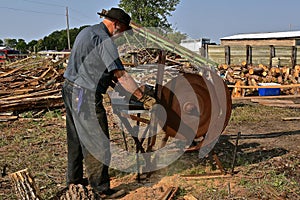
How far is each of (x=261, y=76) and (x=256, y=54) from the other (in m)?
1.76

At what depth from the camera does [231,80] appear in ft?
42.6

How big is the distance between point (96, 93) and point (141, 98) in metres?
0.54

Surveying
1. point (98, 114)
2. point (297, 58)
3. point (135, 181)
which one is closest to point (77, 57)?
point (98, 114)

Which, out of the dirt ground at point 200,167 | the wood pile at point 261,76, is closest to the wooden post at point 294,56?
the wood pile at point 261,76

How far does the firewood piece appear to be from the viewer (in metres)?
2.98

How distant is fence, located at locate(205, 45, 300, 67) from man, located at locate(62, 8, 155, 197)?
12.0m

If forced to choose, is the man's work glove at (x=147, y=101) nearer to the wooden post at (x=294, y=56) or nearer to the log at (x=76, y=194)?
the log at (x=76, y=194)

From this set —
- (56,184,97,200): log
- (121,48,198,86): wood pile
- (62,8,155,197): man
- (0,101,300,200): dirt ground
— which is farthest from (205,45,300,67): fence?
(56,184,97,200): log

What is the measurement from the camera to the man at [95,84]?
370 cm

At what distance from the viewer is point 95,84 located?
383cm

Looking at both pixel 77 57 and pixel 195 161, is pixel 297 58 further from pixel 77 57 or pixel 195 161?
pixel 77 57

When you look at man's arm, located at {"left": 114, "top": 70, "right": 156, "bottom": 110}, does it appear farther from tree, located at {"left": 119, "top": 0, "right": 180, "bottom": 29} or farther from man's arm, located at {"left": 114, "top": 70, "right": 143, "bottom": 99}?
tree, located at {"left": 119, "top": 0, "right": 180, "bottom": 29}

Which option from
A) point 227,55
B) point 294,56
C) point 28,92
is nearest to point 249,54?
point 227,55

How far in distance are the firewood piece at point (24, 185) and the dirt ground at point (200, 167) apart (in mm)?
1193
